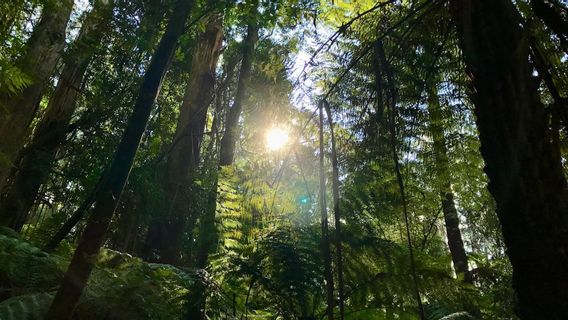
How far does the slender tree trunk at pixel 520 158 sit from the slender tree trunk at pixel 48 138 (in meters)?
3.87

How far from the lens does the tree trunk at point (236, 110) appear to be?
4.83 meters

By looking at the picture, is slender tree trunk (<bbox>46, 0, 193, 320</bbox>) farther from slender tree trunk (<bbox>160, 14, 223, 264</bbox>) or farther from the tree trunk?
the tree trunk

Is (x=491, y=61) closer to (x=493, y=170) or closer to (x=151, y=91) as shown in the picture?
(x=493, y=170)

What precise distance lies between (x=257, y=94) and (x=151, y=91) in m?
2.91

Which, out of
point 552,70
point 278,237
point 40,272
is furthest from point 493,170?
point 40,272

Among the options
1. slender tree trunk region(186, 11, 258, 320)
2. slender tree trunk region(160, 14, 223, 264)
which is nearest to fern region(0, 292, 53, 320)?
slender tree trunk region(186, 11, 258, 320)

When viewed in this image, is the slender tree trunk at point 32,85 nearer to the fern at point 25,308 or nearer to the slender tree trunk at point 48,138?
the slender tree trunk at point 48,138

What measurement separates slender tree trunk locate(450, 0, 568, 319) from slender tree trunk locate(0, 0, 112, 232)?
12.7 ft

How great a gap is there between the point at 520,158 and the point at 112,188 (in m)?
1.67

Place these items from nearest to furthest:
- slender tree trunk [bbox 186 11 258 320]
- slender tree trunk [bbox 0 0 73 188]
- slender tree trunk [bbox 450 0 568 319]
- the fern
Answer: slender tree trunk [bbox 450 0 568 319]
the fern
slender tree trunk [bbox 186 11 258 320]
slender tree trunk [bbox 0 0 73 188]

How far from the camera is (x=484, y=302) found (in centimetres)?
263

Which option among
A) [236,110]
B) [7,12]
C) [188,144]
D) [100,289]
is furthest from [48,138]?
[100,289]

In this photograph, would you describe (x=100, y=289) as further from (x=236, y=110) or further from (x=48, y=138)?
(x=48, y=138)

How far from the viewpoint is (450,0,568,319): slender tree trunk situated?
140 cm
